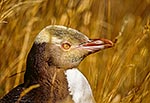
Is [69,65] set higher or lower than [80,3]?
lower

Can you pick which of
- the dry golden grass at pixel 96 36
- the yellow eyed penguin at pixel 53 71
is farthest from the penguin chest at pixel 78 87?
the dry golden grass at pixel 96 36

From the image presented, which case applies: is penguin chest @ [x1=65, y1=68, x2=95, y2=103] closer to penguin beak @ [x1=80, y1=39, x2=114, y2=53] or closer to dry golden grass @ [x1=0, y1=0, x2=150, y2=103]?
penguin beak @ [x1=80, y1=39, x2=114, y2=53]

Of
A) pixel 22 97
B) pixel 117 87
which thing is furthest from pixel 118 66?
pixel 22 97

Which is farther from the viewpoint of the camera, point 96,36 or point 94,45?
point 96,36

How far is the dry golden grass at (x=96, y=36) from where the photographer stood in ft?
7.08

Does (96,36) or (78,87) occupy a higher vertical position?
(96,36)

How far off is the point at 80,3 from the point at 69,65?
1.24 feet

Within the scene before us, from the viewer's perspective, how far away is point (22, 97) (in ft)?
6.25

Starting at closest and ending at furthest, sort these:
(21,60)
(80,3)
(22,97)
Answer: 1. (22,97)
2. (21,60)
3. (80,3)

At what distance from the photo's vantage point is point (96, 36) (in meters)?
2.28

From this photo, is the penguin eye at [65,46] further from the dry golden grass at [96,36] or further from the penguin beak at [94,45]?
the dry golden grass at [96,36]

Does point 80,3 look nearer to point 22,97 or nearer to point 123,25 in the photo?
point 123,25

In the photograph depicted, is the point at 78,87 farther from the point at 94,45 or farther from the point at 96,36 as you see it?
the point at 96,36

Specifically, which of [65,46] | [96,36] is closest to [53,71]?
[65,46]
